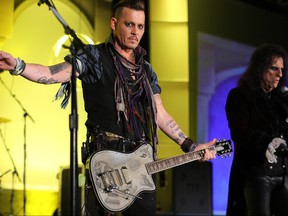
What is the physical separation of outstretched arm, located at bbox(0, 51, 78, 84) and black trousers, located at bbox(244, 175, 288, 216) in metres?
1.53

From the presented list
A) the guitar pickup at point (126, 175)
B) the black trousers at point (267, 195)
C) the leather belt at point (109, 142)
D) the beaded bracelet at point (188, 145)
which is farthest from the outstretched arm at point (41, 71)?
the black trousers at point (267, 195)

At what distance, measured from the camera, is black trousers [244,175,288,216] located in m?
3.67

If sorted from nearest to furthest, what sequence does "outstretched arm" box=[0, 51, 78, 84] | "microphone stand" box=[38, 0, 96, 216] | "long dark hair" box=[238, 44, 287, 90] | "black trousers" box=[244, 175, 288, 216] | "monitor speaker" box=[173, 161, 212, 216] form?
"microphone stand" box=[38, 0, 96, 216], "outstretched arm" box=[0, 51, 78, 84], "black trousers" box=[244, 175, 288, 216], "long dark hair" box=[238, 44, 287, 90], "monitor speaker" box=[173, 161, 212, 216]

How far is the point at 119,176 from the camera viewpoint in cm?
294

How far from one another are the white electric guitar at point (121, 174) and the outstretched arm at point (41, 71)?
0.47m

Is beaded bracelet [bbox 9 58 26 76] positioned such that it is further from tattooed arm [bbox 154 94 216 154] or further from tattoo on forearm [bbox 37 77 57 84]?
tattooed arm [bbox 154 94 216 154]

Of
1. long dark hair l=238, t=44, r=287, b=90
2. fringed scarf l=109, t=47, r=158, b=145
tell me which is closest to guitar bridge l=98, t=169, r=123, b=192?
fringed scarf l=109, t=47, r=158, b=145

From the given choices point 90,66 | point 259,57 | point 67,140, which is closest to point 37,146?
point 67,140

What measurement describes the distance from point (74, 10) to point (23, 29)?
2.45 ft

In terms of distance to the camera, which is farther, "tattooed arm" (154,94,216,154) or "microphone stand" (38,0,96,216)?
"tattooed arm" (154,94,216,154)

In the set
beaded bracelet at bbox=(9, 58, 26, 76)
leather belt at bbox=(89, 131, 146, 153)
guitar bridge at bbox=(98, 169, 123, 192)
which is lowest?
guitar bridge at bbox=(98, 169, 123, 192)

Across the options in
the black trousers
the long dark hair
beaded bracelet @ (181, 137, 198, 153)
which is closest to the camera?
beaded bracelet @ (181, 137, 198, 153)

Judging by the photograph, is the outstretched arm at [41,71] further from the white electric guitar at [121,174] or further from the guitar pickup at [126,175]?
the guitar pickup at [126,175]

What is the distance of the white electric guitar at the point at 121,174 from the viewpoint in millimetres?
2865
